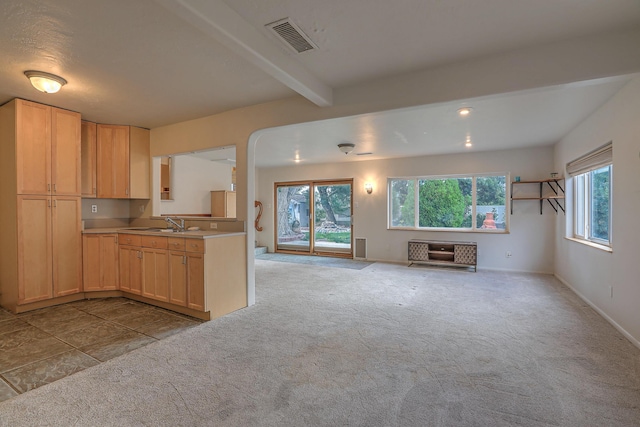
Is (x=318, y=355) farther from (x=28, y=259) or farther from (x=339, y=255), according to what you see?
(x=339, y=255)

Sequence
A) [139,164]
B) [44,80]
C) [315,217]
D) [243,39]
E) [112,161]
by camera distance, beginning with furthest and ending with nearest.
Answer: [315,217], [139,164], [112,161], [44,80], [243,39]

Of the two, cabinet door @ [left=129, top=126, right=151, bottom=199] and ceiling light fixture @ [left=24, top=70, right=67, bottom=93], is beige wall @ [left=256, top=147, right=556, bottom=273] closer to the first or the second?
cabinet door @ [left=129, top=126, right=151, bottom=199]

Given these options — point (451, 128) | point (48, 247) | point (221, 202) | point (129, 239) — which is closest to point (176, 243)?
point (129, 239)

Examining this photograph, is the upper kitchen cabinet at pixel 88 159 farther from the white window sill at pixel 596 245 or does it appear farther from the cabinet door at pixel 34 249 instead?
the white window sill at pixel 596 245

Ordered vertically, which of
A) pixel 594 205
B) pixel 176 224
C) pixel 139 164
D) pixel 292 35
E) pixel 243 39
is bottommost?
pixel 176 224

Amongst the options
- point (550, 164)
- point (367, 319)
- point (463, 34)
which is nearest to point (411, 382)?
point (367, 319)

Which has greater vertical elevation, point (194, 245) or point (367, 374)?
point (194, 245)

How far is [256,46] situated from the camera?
2.24 m

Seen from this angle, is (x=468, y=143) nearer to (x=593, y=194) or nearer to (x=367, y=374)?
(x=593, y=194)

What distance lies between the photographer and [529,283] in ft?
16.8

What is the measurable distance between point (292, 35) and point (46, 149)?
3.48m

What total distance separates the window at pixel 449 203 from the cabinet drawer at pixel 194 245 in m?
5.03

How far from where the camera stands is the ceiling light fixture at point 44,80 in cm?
288

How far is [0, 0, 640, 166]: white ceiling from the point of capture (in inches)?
77.8
